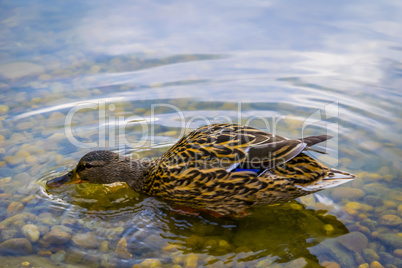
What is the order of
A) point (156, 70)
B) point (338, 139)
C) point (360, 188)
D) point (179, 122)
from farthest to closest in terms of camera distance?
point (156, 70), point (179, 122), point (338, 139), point (360, 188)

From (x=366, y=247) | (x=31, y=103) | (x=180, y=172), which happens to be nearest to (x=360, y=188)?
(x=366, y=247)

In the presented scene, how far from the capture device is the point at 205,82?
328 inches

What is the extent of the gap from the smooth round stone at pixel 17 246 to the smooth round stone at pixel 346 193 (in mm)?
3750

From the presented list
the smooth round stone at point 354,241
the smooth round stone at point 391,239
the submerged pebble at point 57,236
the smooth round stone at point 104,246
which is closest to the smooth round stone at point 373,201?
the smooth round stone at point 391,239

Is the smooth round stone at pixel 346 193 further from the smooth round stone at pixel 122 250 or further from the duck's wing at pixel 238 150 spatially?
the smooth round stone at pixel 122 250

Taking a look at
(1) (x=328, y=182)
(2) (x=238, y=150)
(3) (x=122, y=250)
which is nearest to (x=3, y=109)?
(3) (x=122, y=250)

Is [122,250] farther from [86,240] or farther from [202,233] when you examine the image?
[202,233]

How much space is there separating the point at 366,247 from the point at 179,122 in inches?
142

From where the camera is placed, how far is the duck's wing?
4.83 metres

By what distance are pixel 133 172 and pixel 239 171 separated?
1.74 metres

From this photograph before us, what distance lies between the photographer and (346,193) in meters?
5.66

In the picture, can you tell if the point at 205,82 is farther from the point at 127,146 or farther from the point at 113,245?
the point at 113,245

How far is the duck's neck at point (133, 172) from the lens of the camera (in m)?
5.93

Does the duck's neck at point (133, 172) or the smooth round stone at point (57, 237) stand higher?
the duck's neck at point (133, 172)
